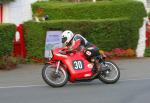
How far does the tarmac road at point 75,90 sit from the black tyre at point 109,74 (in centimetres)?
14

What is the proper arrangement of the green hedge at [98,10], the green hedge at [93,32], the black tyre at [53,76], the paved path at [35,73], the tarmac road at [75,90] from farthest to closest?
the green hedge at [98,10]
the green hedge at [93,32]
the paved path at [35,73]
the black tyre at [53,76]
the tarmac road at [75,90]

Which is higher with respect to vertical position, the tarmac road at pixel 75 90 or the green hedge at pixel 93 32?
the green hedge at pixel 93 32

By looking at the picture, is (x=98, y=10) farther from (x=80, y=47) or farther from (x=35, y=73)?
(x=80, y=47)

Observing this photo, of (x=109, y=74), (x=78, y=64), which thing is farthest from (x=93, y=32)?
(x=78, y=64)

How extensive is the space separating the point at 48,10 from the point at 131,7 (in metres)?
2.94

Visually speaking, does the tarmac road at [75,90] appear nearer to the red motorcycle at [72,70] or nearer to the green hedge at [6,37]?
the red motorcycle at [72,70]

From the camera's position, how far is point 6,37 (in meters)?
18.9

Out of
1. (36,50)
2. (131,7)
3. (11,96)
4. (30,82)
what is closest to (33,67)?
(36,50)

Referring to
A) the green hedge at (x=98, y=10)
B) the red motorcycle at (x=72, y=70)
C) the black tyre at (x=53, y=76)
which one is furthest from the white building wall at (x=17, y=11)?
the black tyre at (x=53, y=76)

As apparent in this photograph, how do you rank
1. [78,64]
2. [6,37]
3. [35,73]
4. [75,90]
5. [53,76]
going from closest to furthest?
[75,90], [53,76], [78,64], [35,73], [6,37]

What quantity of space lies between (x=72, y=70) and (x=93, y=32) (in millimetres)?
6347

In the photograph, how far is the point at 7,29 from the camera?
62.1ft

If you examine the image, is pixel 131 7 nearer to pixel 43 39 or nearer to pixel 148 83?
pixel 43 39

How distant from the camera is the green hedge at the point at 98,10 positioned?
21938 mm
